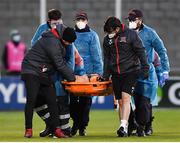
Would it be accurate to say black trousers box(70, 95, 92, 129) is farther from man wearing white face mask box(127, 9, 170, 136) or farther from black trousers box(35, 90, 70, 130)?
man wearing white face mask box(127, 9, 170, 136)

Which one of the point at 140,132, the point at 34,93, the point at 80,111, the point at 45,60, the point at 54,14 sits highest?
the point at 54,14

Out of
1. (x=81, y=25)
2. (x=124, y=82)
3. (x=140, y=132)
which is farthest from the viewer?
(x=81, y=25)

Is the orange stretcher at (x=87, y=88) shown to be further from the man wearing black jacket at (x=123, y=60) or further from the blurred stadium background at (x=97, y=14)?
the blurred stadium background at (x=97, y=14)

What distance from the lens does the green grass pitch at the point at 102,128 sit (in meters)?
16.1

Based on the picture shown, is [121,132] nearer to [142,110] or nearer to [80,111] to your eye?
[142,110]

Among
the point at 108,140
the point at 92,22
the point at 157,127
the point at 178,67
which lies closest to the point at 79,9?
the point at 92,22

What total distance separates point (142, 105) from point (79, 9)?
11.1 meters

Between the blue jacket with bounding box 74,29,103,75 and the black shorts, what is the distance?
1.04 m

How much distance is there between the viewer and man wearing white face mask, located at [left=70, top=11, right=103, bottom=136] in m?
17.4

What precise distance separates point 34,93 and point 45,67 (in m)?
0.42

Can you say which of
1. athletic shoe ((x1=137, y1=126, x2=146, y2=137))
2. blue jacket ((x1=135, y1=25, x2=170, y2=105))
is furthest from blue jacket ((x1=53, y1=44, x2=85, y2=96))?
athletic shoe ((x1=137, y1=126, x2=146, y2=137))

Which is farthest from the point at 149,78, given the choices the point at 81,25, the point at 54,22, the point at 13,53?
the point at 13,53

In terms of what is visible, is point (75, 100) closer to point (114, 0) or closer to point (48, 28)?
point (48, 28)

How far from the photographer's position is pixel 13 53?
28.1 m
